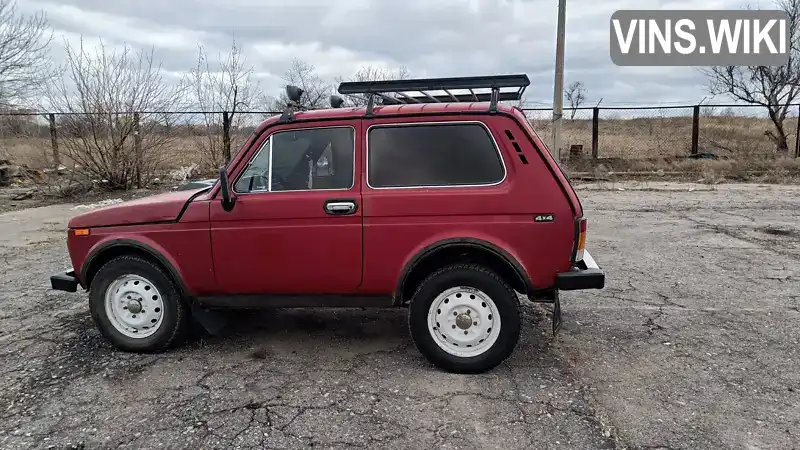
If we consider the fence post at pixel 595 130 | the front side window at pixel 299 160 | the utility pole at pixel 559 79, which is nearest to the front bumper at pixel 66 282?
the front side window at pixel 299 160

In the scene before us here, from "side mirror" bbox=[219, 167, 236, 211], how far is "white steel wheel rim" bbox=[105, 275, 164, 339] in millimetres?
938

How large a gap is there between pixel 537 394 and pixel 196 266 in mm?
2601

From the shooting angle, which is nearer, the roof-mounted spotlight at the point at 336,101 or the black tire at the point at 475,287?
the black tire at the point at 475,287

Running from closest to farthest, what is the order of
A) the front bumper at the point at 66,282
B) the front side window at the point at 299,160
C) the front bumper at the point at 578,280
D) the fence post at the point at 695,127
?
the front bumper at the point at 578,280 < the front side window at the point at 299,160 < the front bumper at the point at 66,282 < the fence post at the point at 695,127

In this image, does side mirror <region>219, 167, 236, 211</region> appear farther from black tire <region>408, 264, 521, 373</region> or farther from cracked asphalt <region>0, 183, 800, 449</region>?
black tire <region>408, 264, 521, 373</region>

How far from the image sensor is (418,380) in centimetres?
371

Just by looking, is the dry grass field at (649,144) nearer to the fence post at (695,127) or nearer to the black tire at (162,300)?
the fence post at (695,127)

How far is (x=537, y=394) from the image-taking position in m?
3.49

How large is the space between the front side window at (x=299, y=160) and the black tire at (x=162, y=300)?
3.10ft

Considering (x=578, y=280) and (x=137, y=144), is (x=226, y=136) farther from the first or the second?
(x=578, y=280)

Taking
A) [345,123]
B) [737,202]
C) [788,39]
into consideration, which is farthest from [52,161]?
[788,39]

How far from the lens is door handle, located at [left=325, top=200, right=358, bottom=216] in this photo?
3.80 meters

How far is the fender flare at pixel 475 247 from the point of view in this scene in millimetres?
3660

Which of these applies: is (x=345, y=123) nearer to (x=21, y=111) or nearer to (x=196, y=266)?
(x=196, y=266)
